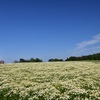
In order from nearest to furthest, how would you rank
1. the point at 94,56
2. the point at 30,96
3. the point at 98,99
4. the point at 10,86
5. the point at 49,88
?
the point at 98,99
the point at 30,96
the point at 49,88
the point at 10,86
the point at 94,56

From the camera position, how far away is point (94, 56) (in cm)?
9431

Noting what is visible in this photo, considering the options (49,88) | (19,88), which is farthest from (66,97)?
(19,88)

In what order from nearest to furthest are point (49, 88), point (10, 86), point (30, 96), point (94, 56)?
1. point (30, 96)
2. point (49, 88)
3. point (10, 86)
4. point (94, 56)

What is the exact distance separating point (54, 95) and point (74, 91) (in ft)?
6.69

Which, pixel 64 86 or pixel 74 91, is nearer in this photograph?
pixel 74 91

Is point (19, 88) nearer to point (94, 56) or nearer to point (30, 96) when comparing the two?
point (30, 96)

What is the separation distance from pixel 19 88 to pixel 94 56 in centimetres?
7597

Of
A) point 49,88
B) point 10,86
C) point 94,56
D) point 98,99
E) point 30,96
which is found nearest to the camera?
point 98,99

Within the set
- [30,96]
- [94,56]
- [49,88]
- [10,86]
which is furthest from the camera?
[94,56]

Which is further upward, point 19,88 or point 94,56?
point 94,56

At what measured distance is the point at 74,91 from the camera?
19094mm

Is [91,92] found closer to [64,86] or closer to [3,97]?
[64,86]

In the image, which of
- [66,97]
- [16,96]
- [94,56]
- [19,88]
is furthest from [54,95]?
[94,56]

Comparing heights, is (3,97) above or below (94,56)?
below
